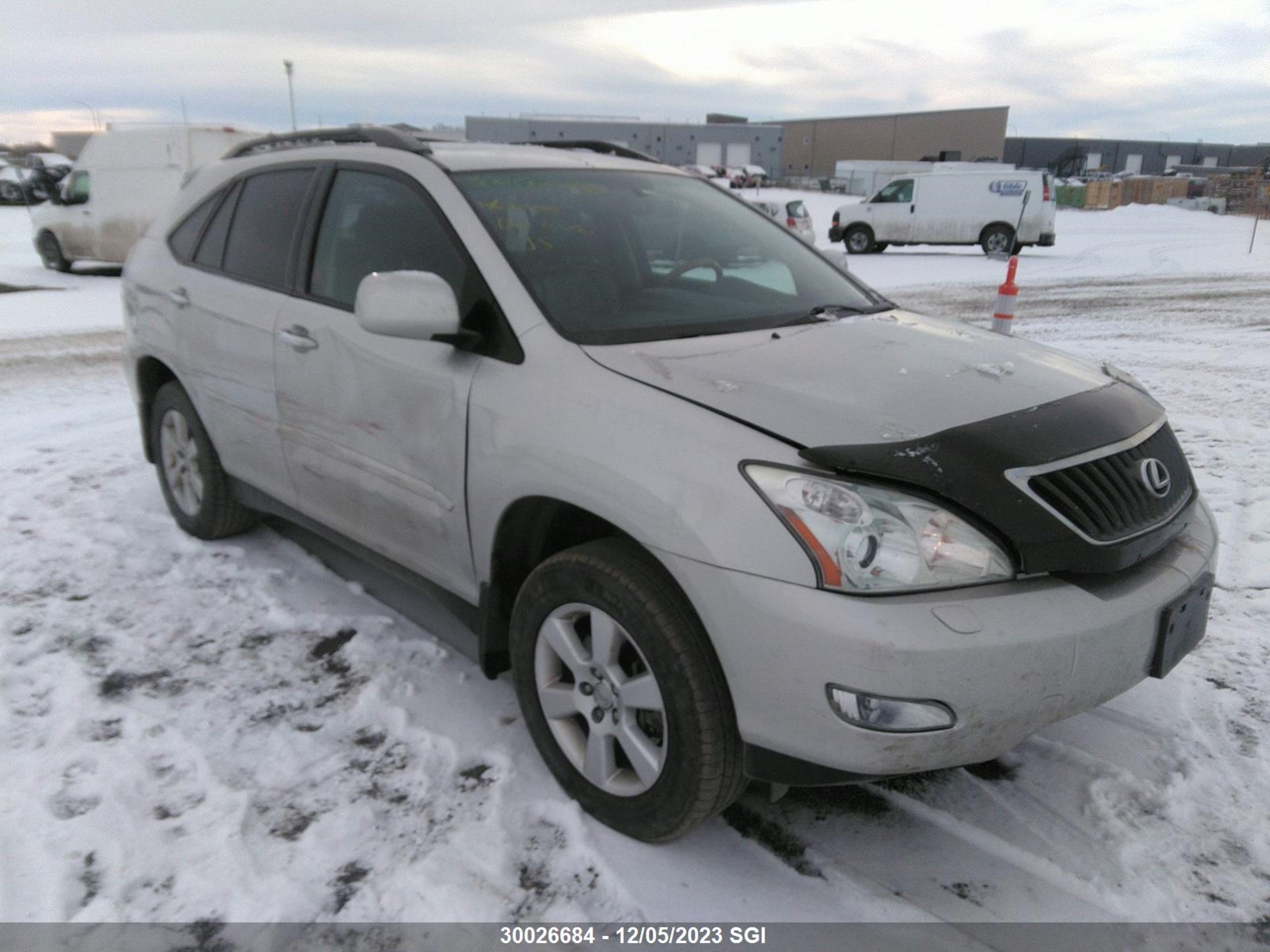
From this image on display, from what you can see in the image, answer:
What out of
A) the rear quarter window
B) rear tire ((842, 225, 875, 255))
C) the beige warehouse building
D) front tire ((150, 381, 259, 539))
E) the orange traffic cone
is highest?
the beige warehouse building

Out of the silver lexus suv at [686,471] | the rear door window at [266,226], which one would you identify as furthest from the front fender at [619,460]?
the rear door window at [266,226]

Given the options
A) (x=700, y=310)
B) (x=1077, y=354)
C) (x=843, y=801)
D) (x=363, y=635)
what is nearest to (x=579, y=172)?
(x=700, y=310)

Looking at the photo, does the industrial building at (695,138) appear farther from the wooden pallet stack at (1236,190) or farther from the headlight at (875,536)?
→ the headlight at (875,536)

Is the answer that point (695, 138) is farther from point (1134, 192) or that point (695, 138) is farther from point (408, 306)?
point (408, 306)

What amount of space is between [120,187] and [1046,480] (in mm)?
16019

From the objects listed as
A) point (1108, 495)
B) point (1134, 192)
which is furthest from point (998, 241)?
point (1134, 192)

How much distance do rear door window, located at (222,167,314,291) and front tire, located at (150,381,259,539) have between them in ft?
2.51

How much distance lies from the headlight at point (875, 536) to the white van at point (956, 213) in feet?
66.6

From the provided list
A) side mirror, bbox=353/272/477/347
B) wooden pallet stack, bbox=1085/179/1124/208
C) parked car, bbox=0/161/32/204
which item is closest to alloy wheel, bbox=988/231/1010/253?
side mirror, bbox=353/272/477/347

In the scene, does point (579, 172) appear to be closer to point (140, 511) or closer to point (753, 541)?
point (753, 541)

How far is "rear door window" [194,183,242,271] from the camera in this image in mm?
4117

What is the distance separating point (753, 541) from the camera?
2.10 meters

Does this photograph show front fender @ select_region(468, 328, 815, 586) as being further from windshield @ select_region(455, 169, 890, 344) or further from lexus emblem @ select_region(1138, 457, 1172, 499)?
lexus emblem @ select_region(1138, 457, 1172, 499)

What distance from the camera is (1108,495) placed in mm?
2328
